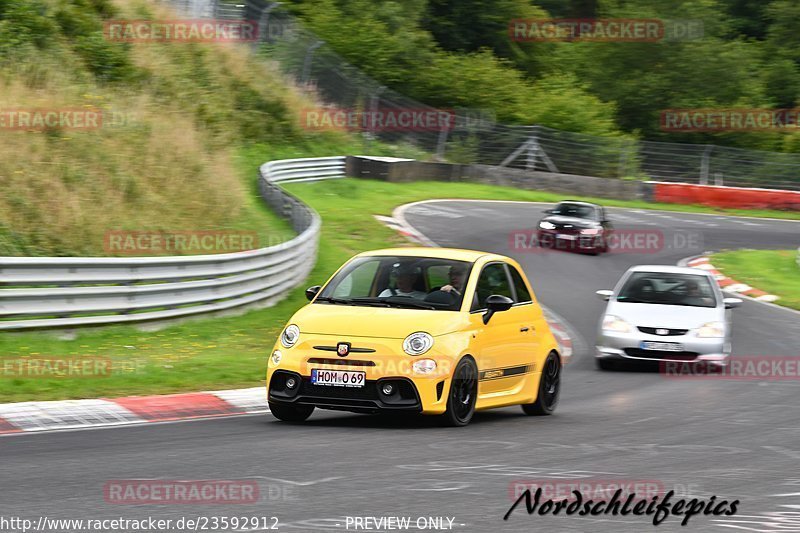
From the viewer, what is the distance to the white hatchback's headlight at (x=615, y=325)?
1730 centimetres

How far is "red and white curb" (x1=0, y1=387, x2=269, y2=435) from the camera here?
1016 cm

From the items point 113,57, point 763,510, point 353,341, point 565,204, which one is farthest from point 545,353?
point 113,57

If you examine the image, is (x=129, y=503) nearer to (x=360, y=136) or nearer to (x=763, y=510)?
(x=763, y=510)

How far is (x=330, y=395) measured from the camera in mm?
10156

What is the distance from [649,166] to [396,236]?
59.8 feet

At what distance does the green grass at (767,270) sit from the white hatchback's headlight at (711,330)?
8386 mm

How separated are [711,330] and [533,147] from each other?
2760 cm

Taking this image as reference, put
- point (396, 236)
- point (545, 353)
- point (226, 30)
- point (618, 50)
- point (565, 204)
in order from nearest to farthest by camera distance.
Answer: point (545, 353), point (396, 236), point (565, 204), point (226, 30), point (618, 50)

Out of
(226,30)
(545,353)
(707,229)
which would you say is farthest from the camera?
(226,30)

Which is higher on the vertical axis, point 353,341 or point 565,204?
point 353,341

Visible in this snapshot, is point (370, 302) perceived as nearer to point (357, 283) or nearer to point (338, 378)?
point (357, 283)

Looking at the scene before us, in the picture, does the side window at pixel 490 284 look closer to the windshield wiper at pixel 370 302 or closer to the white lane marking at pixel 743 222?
the windshield wiper at pixel 370 302

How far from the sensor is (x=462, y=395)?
10.6 meters

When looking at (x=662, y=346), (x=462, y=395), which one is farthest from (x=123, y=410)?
(x=662, y=346)
